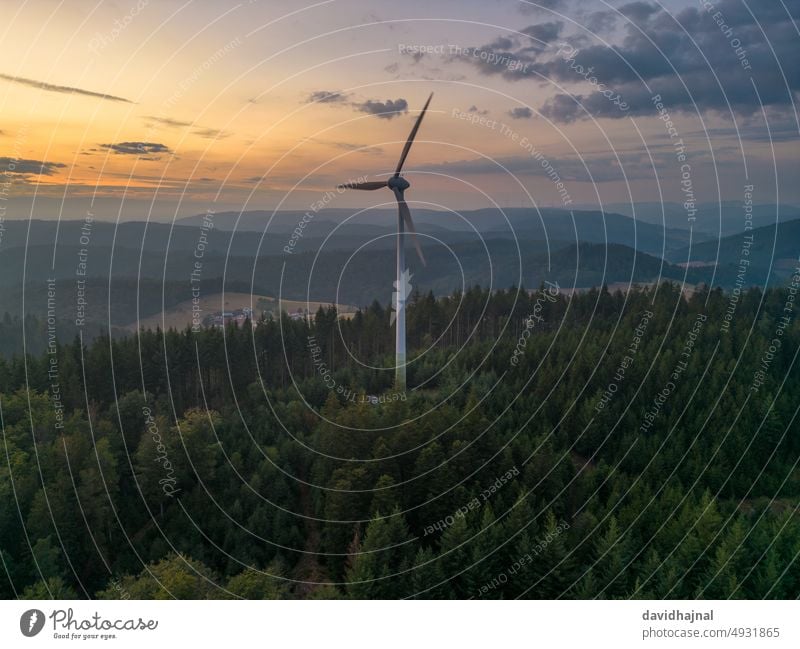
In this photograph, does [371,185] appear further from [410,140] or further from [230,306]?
[230,306]

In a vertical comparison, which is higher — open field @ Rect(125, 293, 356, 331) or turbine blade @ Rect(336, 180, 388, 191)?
turbine blade @ Rect(336, 180, 388, 191)

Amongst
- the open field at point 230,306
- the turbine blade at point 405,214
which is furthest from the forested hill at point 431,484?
the open field at point 230,306

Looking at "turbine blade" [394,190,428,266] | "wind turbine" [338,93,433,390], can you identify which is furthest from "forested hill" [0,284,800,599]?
"turbine blade" [394,190,428,266]

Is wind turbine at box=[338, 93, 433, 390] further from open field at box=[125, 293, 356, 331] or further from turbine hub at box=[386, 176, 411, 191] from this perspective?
open field at box=[125, 293, 356, 331]

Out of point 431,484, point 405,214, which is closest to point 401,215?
point 405,214

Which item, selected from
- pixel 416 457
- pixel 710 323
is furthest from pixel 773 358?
pixel 416 457

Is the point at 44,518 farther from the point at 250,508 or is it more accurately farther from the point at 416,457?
the point at 416,457

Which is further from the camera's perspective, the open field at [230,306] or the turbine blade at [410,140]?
the open field at [230,306]

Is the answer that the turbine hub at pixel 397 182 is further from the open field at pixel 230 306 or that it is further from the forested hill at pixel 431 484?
the open field at pixel 230 306
